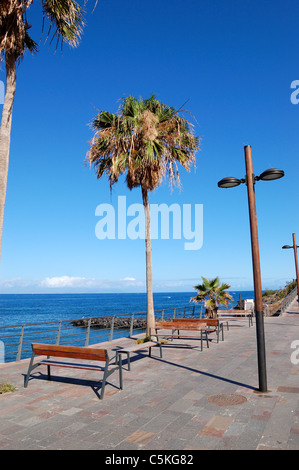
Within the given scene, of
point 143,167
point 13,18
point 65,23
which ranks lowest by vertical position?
point 143,167

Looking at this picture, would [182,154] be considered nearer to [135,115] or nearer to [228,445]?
[135,115]

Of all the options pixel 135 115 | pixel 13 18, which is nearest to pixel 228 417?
pixel 13 18

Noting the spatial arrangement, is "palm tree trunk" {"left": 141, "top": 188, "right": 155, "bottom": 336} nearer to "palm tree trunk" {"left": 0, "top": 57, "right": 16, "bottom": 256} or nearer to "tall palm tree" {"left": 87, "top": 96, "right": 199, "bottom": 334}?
"tall palm tree" {"left": 87, "top": 96, "right": 199, "bottom": 334}

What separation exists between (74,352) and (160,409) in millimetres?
2170

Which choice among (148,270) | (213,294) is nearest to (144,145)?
(148,270)

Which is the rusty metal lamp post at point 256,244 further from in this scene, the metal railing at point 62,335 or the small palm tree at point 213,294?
the small palm tree at point 213,294

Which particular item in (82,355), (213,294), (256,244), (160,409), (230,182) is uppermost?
(230,182)

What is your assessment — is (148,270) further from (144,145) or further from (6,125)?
(6,125)

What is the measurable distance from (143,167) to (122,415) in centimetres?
932

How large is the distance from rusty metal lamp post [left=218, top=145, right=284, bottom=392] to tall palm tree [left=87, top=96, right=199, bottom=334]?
582 cm

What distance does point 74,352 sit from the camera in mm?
6746

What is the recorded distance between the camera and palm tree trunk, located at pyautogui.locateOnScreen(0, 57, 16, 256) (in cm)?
713

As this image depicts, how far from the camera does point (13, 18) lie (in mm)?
7219

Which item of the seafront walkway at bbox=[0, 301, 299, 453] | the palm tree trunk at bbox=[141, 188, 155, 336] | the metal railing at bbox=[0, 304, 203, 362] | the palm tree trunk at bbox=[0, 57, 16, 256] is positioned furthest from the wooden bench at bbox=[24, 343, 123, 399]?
the palm tree trunk at bbox=[141, 188, 155, 336]
